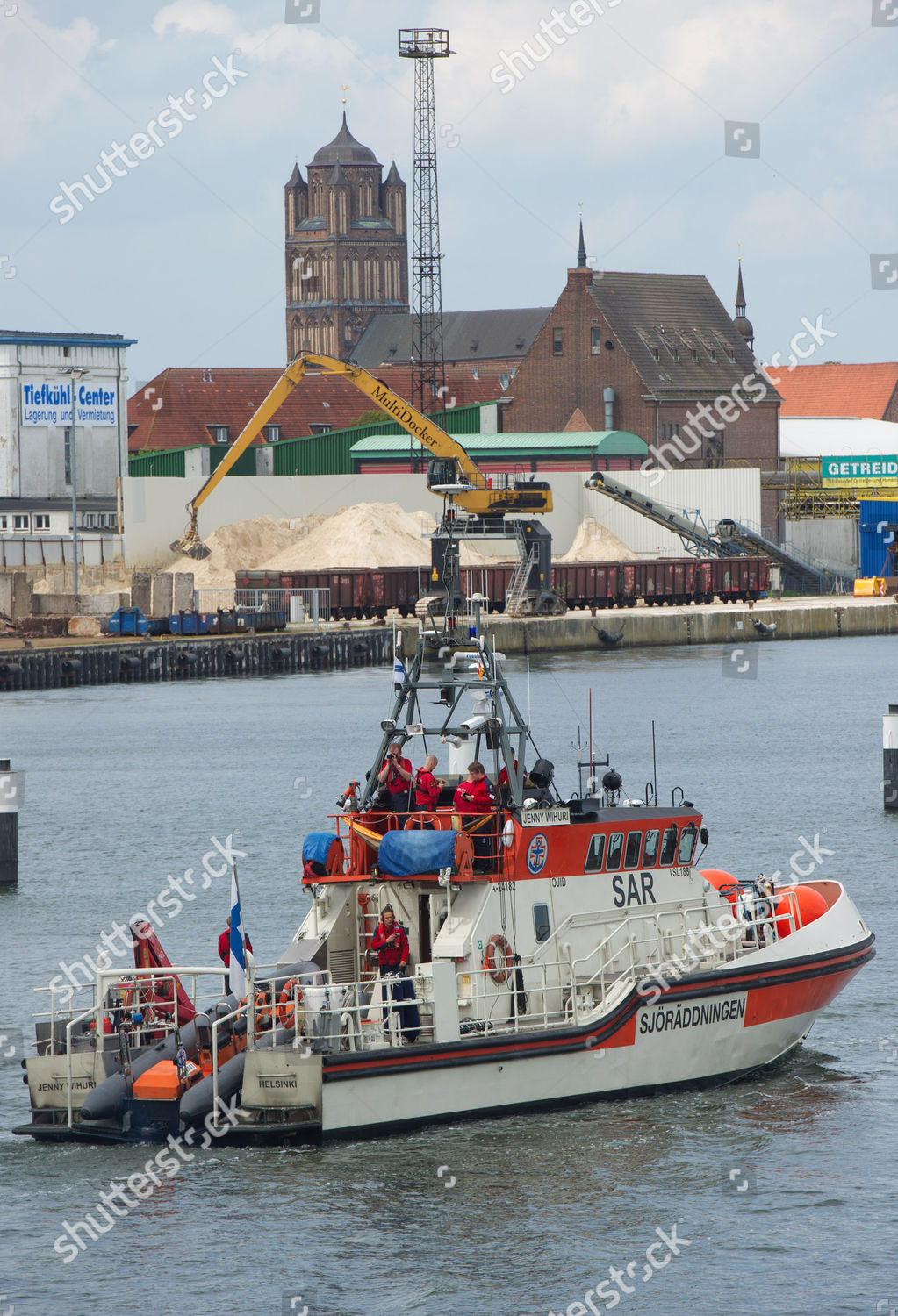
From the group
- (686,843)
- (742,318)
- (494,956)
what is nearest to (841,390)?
(742,318)

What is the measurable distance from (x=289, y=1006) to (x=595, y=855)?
3.77 metres

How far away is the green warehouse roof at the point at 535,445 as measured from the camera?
103 m

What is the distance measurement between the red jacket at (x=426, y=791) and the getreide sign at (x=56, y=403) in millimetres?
70498

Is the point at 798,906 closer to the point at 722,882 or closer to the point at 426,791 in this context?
the point at 722,882

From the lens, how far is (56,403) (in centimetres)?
8669

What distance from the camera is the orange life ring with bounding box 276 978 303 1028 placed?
17875mm

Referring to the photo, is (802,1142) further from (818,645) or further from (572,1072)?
(818,645)

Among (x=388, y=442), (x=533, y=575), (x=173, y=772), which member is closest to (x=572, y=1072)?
(x=173, y=772)

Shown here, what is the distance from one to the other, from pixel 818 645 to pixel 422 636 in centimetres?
6973

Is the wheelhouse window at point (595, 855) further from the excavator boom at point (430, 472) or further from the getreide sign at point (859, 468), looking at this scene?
the getreide sign at point (859, 468)

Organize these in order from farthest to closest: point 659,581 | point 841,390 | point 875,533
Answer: point 841,390 → point 875,533 → point 659,581

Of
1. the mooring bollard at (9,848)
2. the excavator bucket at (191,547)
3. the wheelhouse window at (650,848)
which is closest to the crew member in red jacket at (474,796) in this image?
the wheelhouse window at (650,848)

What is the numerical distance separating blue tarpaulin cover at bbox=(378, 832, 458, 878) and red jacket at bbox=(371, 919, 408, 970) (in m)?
0.57

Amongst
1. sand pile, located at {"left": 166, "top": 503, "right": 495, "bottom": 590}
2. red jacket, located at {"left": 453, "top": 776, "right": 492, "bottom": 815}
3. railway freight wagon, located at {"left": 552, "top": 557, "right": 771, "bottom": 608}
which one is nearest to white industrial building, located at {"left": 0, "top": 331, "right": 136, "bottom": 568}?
sand pile, located at {"left": 166, "top": 503, "right": 495, "bottom": 590}
